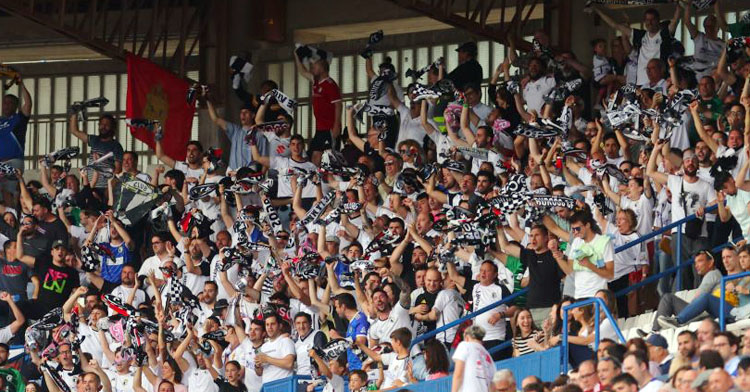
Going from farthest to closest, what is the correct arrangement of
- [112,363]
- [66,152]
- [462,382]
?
[66,152] → [112,363] → [462,382]

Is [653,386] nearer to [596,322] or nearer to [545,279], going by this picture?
[596,322]

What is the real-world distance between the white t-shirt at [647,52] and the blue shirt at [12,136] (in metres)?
7.98

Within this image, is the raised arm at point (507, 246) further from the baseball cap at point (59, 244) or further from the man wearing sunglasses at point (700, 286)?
the baseball cap at point (59, 244)

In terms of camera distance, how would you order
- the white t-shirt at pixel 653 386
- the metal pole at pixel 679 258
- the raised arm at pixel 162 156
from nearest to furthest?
the white t-shirt at pixel 653 386 → the metal pole at pixel 679 258 → the raised arm at pixel 162 156

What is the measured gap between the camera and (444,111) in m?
20.6

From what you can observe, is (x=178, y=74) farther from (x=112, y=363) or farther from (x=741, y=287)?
(x=741, y=287)

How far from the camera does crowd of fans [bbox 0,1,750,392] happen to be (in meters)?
15.2

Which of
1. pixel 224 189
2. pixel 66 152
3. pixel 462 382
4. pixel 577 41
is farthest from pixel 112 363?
pixel 577 41

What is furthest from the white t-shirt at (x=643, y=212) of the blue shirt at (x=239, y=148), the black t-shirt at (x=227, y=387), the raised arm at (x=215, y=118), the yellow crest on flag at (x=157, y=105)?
the yellow crest on flag at (x=157, y=105)

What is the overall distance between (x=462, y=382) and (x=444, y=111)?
7.87 metres

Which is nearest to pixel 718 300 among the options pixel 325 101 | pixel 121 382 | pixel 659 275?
pixel 659 275

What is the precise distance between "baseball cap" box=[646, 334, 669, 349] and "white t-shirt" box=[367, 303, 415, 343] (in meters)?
3.15

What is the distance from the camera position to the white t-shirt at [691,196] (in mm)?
16516

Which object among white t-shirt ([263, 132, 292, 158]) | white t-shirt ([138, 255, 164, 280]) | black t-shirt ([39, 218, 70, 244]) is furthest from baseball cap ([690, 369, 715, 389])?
black t-shirt ([39, 218, 70, 244])
